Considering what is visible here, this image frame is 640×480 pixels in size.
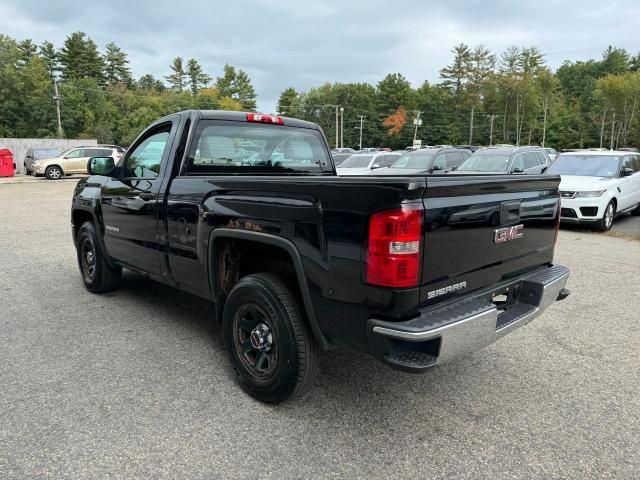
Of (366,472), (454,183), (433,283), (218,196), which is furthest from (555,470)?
(218,196)

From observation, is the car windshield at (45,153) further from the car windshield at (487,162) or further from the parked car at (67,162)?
the car windshield at (487,162)

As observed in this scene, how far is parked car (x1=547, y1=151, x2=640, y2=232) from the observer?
9.70 meters

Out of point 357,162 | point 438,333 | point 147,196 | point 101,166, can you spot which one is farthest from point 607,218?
point 101,166

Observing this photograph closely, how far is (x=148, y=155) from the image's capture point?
429 cm

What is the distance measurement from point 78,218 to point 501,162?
9.96 metres

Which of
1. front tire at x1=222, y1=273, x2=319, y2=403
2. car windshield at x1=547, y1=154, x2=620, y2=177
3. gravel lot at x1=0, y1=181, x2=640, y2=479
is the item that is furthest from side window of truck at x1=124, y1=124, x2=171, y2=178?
car windshield at x1=547, y1=154, x2=620, y2=177

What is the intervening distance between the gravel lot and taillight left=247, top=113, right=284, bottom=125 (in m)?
1.98

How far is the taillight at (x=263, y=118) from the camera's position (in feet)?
13.5

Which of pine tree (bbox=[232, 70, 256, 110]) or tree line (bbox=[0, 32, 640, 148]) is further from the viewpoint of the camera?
pine tree (bbox=[232, 70, 256, 110])

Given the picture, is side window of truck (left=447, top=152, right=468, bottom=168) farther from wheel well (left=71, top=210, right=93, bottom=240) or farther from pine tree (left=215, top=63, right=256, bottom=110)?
pine tree (left=215, top=63, right=256, bottom=110)

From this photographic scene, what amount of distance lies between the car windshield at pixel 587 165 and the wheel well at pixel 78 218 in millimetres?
9437

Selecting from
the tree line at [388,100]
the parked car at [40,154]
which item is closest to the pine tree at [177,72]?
the tree line at [388,100]

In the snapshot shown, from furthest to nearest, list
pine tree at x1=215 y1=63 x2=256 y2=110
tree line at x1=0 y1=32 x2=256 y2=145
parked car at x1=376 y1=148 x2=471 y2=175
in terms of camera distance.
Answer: pine tree at x1=215 y1=63 x2=256 y2=110
tree line at x1=0 y1=32 x2=256 y2=145
parked car at x1=376 y1=148 x2=471 y2=175

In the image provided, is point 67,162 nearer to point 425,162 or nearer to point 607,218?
point 425,162
